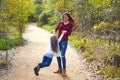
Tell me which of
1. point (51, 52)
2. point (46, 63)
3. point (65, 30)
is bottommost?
point (46, 63)

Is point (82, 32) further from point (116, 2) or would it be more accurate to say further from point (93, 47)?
point (116, 2)

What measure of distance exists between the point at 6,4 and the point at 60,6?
12745mm

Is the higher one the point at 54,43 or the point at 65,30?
the point at 65,30

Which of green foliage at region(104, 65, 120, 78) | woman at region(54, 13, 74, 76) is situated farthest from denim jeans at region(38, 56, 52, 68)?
green foliage at region(104, 65, 120, 78)

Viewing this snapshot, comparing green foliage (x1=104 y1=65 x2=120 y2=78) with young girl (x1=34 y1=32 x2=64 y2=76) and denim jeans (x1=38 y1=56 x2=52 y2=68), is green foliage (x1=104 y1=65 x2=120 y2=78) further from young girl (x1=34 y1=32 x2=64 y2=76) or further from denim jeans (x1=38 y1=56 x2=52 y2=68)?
denim jeans (x1=38 y1=56 x2=52 y2=68)

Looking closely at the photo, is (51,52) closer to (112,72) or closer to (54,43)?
(54,43)

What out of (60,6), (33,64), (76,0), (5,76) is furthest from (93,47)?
(60,6)

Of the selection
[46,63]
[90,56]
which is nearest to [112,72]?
[46,63]

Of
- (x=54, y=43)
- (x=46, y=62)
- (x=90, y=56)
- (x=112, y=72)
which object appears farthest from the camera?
(x=90, y=56)

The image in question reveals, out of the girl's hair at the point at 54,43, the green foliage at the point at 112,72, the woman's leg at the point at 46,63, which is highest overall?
the girl's hair at the point at 54,43

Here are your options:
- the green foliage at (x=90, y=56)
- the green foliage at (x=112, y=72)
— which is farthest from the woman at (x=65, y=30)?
the green foliage at (x=90, y=56)

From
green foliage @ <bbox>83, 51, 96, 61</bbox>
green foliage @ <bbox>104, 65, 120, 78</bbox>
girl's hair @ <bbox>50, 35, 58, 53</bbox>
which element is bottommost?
green foliage @ <bbox>83, 51, 96, 61</bbox>

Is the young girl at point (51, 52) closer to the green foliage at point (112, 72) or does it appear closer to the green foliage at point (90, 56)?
the green foliage at point (112, 72)

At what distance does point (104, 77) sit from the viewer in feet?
Result: 29.3
